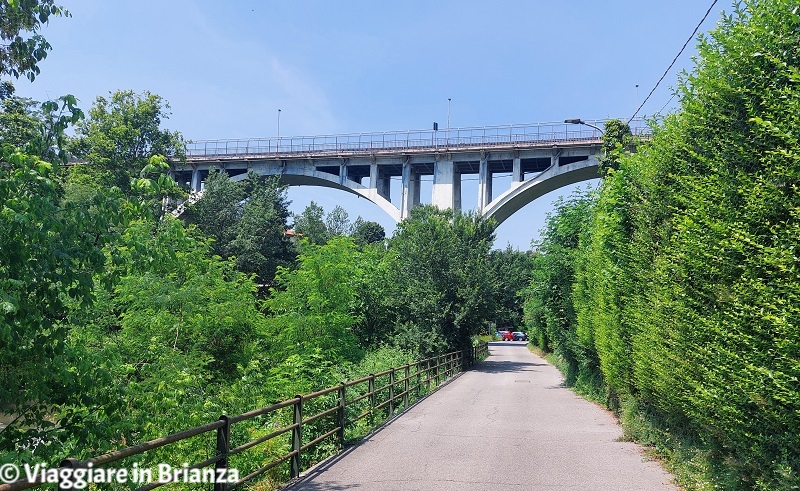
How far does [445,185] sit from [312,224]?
89.6ft

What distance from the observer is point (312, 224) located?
74.7m

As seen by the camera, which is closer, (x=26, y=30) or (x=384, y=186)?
(x=26, y=30)

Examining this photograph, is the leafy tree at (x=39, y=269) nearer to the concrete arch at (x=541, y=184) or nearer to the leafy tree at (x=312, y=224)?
the concrete arch at (x=541, y=184)

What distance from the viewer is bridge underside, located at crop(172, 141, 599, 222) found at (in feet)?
158

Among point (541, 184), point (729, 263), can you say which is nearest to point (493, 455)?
point (729, 263)

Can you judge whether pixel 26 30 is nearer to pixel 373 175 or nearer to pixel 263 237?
pixel 263 237

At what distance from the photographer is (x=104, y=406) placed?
20.0 feet

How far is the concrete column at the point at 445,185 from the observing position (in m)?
51.7

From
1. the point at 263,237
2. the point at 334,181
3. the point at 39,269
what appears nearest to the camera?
the point at 39,269

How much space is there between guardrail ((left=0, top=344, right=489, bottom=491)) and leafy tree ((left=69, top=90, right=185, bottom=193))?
99.2 feet

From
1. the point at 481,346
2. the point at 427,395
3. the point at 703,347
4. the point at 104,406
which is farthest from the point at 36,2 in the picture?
the point at 481,346

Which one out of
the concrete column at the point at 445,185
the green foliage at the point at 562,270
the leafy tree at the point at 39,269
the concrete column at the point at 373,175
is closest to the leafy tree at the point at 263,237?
the concrete column at the point at 373,175

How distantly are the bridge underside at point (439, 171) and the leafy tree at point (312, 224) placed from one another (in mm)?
9431

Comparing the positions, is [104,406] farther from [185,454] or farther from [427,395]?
[427,395]
